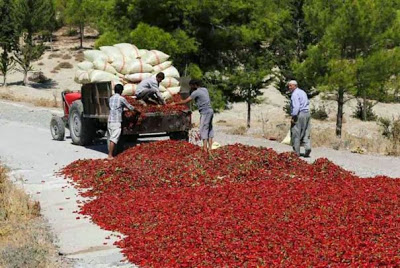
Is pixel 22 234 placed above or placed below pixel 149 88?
below

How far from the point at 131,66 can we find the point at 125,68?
0.59 feet

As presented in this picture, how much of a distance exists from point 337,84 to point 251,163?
9.34 metres

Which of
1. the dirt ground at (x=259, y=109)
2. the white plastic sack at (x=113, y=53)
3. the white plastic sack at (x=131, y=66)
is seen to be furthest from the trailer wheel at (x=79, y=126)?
the dirt ground at (x=259, y=109)

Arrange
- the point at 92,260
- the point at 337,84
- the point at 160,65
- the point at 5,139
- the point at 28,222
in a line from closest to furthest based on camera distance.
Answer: the point at 92,260 < the point at 28,222 < the point at 160,65 < the point at 5,139 < the point at 337,84

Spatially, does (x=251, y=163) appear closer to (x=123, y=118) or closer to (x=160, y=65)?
(x=123, y=118)

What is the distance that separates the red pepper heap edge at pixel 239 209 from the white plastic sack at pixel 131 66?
2.33 meters

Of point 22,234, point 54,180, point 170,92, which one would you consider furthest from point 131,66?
point 22,234

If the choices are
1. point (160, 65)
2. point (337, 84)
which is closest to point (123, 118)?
point (160, 65)

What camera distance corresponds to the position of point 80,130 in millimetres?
16422

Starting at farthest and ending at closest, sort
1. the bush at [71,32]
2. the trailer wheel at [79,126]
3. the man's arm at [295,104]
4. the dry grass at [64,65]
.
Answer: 1. the bush at [71,32]
2. the dry grass at [64,65]
3. the trailer wheel at [79,126]
4. the man's arm at [295,104]

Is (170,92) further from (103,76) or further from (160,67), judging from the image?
(103,76)

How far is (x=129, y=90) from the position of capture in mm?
14750

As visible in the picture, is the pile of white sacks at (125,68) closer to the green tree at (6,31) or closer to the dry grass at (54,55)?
the green tree at (6,31)

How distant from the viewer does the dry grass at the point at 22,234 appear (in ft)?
22.1
